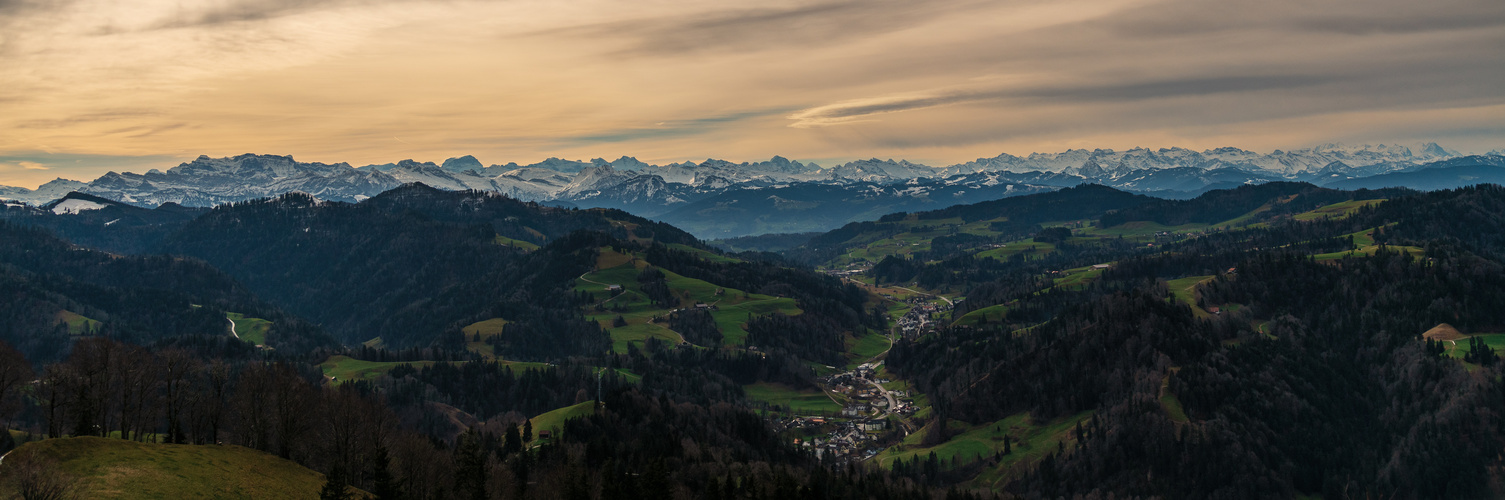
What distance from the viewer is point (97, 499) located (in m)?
63.3

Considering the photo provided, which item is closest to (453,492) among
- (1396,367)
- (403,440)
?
(403,440)

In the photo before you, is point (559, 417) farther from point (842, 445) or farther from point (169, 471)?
point (169, 471)

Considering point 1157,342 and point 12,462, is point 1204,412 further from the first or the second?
point 12,462

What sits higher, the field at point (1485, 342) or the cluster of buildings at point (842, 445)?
the field at point (1485, 342)

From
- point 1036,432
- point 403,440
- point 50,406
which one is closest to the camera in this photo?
point 50,406

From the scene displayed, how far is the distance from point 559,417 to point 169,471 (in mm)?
90373

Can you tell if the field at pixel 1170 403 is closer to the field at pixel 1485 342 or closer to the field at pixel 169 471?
the field at pixel 1485 342

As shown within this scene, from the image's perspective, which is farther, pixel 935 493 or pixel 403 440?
pixel 935 493

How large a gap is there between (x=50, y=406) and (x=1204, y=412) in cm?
18578

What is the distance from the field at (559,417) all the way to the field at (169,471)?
68.7 meters

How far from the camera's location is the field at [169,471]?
219ft

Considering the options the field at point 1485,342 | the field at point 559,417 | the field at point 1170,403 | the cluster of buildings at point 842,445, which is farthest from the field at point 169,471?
the field at point 1485,342

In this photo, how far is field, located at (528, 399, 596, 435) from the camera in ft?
509

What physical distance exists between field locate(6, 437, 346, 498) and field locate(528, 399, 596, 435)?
6875cm
